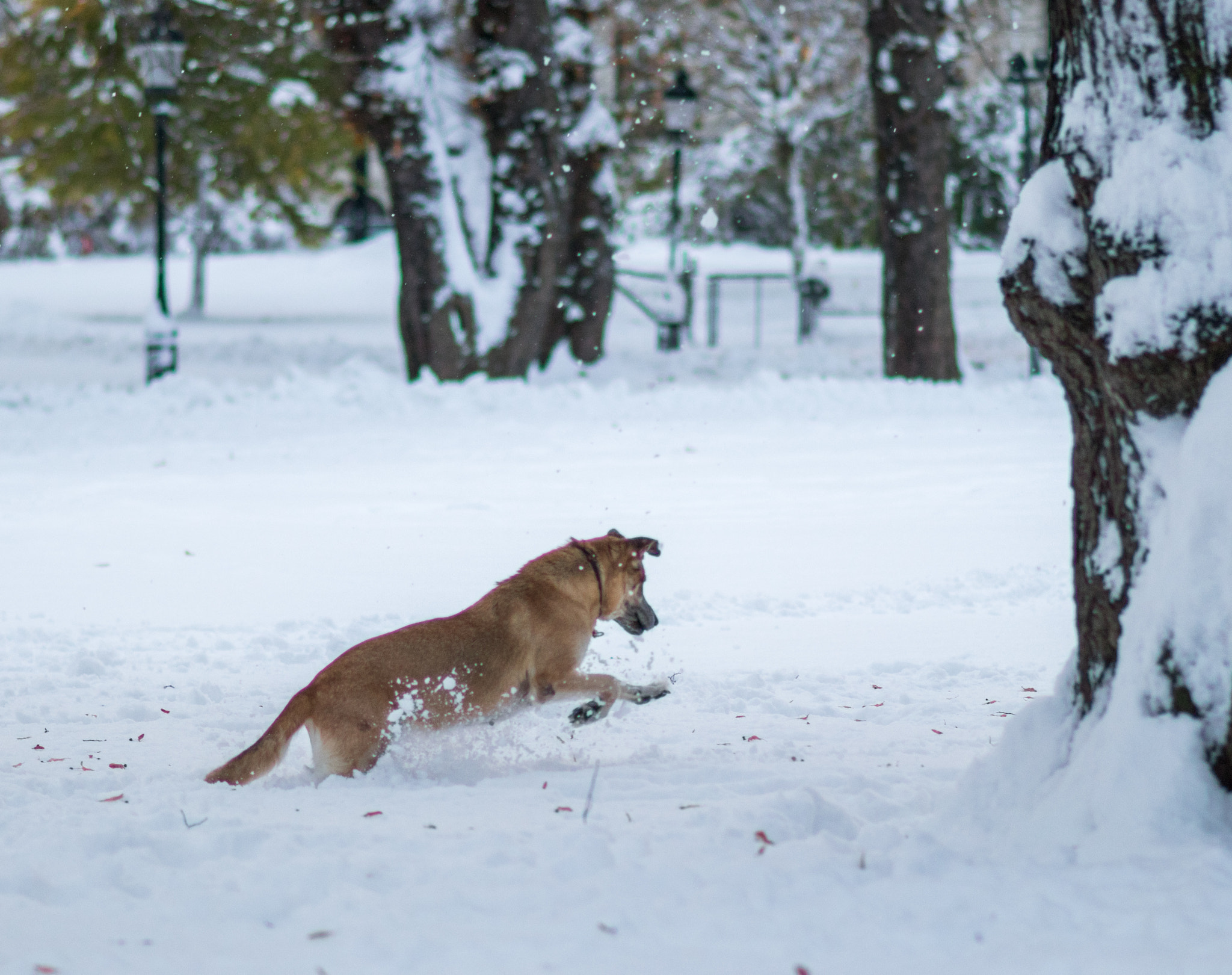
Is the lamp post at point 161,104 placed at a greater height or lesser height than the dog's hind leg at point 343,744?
greater

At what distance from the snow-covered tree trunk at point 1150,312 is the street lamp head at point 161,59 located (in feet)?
51.0

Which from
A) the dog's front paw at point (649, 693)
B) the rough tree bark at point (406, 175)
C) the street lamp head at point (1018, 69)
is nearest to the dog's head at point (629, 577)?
the dog's front paw at point (649, 693)

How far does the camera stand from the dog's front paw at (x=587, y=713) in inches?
220

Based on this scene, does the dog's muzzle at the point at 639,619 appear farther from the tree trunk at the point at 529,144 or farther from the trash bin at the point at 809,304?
the trash bin at the point at 809,304

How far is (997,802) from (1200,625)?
0.90 m

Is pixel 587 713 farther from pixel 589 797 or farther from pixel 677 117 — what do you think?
pixel 677 117

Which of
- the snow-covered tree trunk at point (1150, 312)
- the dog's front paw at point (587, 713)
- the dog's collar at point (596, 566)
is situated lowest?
the dog's front paw at point (587, 713)

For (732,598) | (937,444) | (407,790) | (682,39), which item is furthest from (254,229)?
(407,790)

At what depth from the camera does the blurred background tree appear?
22750mm

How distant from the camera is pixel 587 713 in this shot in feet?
18.4

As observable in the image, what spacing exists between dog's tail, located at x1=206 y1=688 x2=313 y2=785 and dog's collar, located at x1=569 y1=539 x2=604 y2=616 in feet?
5.01

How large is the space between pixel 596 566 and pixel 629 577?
218 millimetres

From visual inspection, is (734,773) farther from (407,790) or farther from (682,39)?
A: (682,39)

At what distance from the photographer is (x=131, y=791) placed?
466cm
